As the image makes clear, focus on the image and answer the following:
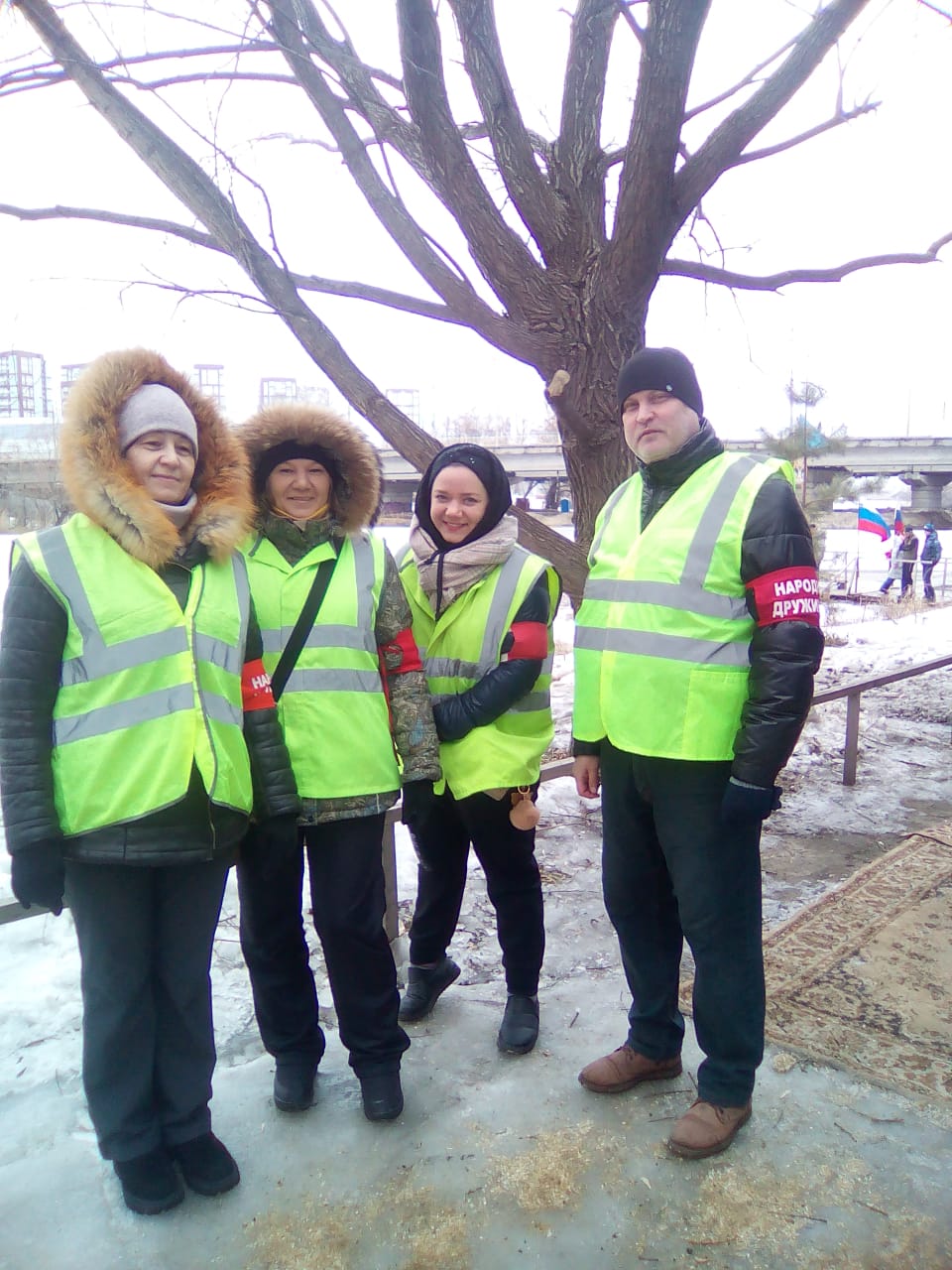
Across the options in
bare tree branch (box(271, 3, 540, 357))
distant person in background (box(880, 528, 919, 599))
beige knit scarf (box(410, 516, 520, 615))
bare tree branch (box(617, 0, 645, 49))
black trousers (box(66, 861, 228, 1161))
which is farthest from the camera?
distant person in background (box(880, 528, 919, 599))

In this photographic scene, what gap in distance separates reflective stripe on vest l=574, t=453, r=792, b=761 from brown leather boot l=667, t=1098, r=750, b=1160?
90 centimetres

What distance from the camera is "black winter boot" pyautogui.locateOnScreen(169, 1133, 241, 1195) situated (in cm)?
202

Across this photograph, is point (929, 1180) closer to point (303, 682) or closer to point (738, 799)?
point (738, 799)

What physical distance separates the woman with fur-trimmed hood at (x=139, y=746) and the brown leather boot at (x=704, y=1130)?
107 cm

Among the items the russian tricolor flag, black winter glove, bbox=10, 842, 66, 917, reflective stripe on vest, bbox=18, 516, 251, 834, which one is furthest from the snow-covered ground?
the russian tricolor flag

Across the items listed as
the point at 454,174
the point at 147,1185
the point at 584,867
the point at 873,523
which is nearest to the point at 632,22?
the point at 454,174

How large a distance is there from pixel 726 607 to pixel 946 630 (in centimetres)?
948

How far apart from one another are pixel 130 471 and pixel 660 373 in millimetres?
1303

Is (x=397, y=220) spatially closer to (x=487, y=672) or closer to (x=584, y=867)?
(x=487, y=672)

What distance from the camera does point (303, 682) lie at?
2.21m

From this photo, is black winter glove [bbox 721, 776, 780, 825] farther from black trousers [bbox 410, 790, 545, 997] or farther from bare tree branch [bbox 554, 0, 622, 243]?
bare tree branch [bbox 554, 0, 622, 243]

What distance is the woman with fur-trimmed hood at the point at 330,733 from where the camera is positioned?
2221 millimetres

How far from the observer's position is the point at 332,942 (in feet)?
7.44

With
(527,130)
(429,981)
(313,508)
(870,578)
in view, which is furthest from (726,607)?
(870,578)
